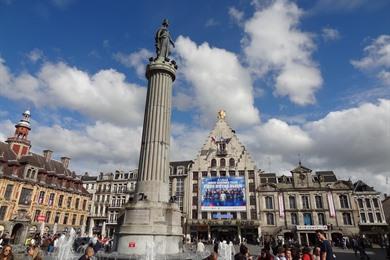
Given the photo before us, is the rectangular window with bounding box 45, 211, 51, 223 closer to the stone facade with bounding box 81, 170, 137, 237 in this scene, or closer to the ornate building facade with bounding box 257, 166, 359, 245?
the stone facade with bounding box 81, 170, 137, 237

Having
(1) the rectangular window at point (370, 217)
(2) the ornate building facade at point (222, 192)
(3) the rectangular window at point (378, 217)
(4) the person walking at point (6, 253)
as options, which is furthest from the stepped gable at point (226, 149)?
(4) the person walking at point (6, 253)

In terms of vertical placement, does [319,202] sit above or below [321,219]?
above

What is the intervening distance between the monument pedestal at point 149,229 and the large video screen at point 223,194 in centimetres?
3350

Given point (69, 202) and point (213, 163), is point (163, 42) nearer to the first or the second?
point (213, 163)

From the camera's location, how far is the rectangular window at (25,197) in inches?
1583

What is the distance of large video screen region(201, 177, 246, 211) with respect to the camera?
1834 inches

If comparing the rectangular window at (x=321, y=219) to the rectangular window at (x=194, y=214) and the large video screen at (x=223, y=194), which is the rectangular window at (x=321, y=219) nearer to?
the large video screen at (x=223, y=194)

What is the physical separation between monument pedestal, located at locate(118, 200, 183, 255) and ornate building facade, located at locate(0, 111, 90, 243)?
31.9 m

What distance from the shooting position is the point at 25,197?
40.8m

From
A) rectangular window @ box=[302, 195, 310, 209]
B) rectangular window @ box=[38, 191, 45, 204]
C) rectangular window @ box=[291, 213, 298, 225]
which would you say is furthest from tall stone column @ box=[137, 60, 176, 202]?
rectangular window @ box=[302, 195, 310, 209]

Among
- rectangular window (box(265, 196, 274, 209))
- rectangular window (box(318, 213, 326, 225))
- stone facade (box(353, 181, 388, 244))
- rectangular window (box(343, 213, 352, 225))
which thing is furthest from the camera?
rectangular window (box(265, 196, 274, 209))

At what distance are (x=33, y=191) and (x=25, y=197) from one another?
1473mm

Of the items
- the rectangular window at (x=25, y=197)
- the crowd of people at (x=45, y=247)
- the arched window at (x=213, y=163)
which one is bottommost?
the crowd of people at (x=45, y=247)

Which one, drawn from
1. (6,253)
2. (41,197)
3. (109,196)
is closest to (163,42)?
(6,253)
